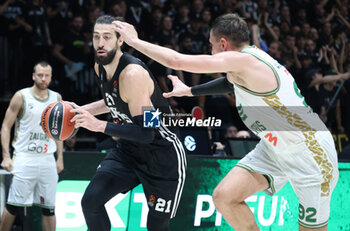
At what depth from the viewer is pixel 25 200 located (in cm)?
582

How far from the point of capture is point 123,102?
4.20m

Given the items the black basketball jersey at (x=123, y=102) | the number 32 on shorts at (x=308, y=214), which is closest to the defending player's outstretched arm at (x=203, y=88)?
the black basketball jersey at (x=123, y=102)

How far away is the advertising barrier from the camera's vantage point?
18.9 ft

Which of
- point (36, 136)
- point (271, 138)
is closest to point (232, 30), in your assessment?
point (271, 138)

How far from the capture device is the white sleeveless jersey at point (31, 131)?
5.98 meters

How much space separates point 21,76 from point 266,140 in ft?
18.2

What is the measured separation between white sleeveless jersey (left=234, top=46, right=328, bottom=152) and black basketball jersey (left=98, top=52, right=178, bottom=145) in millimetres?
763

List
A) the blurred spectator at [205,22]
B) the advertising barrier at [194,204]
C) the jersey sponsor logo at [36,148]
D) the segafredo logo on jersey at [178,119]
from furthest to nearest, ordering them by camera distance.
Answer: the blurred spectator at [205,22] → the jersey sponsor logo at [36,148] → the advertising barrier at [194,204] → the segafredo logo on jersey at [178,119]

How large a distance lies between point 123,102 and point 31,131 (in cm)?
222

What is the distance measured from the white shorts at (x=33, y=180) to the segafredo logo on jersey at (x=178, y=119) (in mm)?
1600

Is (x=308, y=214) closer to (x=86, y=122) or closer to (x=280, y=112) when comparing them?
(x=280, y=112)

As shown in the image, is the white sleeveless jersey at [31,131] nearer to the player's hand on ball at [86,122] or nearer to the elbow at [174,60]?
the player's hand on ball at [86,122]

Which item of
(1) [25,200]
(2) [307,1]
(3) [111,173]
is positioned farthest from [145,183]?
(2) [307,1]

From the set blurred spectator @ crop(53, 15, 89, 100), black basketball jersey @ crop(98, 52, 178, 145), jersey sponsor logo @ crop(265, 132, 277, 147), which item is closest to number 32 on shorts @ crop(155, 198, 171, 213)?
black basketball jersey @ crop(98, 52, 178, 145)
